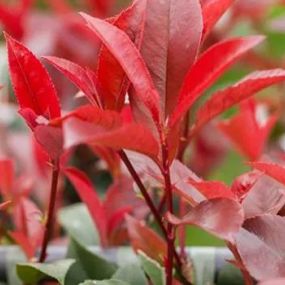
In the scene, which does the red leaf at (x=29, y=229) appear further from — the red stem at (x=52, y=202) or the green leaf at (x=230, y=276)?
the green leaf at (x=230, y=276)

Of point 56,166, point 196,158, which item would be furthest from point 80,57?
point 56,166

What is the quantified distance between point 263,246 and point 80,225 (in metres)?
0.43

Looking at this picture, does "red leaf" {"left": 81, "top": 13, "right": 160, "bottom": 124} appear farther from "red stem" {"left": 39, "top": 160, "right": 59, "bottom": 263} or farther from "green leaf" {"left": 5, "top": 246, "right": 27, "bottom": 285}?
"green leaf" {"left": 5, "top": 246, "right": 27, "bottom": 285}

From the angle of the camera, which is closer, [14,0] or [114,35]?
[114,35]

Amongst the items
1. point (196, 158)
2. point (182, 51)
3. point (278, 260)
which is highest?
point (182, 51)

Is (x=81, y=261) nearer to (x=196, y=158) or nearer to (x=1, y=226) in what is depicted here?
(x=1, y=226)

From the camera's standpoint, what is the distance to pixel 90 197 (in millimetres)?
789

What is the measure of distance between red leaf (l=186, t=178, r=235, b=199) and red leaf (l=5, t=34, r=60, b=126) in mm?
119

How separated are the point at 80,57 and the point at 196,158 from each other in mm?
282

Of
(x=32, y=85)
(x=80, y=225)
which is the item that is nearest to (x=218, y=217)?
(x=32, y=85)

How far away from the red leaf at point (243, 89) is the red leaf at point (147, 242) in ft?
0.46

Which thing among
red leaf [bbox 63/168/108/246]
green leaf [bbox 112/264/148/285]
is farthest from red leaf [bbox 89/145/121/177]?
green leaf [bbox 112/264/148/285]

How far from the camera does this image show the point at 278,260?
52 cm

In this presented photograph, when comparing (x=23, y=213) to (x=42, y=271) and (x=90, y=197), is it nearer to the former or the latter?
(x=90, y=197)
